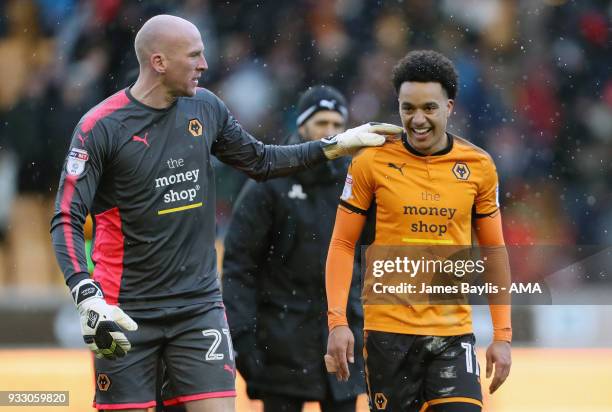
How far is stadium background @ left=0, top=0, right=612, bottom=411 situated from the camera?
474 inches

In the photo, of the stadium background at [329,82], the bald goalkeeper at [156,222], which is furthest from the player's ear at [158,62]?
the stadium background at [329,82]

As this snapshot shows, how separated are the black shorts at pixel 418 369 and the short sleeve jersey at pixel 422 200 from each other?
0.05m

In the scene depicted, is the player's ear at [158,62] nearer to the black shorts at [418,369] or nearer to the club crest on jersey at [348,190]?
the club crest on jersey at [348,190]

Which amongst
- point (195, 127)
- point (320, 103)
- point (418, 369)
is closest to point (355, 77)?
point (320, 103)

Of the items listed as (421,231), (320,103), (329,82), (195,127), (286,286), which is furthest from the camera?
(329,82)

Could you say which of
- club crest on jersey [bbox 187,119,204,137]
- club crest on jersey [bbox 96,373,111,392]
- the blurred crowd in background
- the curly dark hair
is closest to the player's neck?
club crest on jersey [bbox 187,119,204,137]

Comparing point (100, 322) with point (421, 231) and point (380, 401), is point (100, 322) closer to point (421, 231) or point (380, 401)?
point (380, 401)

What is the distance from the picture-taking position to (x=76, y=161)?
5.33m

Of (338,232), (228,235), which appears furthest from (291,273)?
(338,232)

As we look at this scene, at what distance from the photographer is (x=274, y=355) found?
22.5ft

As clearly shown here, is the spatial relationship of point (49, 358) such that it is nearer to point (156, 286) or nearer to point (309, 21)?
point (309, 21)

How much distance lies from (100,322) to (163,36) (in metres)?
1.34

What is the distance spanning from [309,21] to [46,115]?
2.85 meters

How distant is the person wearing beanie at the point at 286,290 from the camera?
22.2 feet
